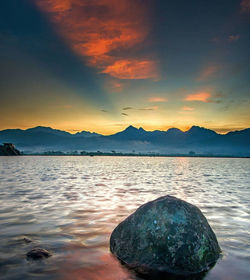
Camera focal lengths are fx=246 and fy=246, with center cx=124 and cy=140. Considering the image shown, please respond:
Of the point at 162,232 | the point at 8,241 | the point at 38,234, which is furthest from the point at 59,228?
the point at 162,232

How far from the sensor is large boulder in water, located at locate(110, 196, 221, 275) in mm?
5633

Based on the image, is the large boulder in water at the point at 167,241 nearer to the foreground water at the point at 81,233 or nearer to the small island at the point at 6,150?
the foreground water at the point at 81,233

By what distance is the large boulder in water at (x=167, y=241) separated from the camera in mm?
5633

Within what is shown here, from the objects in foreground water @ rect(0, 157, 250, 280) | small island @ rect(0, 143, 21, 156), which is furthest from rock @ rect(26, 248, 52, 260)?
small island @ rect(0, 143, 21, 156)

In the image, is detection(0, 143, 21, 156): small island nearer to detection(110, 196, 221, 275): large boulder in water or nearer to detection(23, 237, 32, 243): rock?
detection(23, 237, 32, 243): rock

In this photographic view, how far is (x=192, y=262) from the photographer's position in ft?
18.5

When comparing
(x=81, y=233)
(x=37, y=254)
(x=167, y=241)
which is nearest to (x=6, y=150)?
(x=81, y=233)

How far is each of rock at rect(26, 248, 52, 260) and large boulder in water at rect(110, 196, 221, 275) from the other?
166cm

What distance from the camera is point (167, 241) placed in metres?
5.78

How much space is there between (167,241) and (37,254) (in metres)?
3.18

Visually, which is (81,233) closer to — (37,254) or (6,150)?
(37,254)

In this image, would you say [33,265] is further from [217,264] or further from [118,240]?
[217,264]

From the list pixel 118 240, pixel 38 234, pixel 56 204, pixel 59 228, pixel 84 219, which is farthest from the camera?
pixel 56 204

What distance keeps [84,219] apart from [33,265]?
4.01 meters
